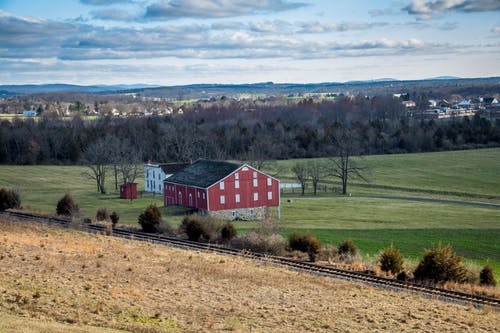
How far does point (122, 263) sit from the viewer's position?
91.6ft

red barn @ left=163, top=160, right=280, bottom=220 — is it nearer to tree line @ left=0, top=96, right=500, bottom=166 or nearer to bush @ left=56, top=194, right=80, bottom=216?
bush @ left=56, top=194, right=80, bottom=216

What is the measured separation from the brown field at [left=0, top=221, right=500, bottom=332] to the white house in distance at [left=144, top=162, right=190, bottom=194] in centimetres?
4181

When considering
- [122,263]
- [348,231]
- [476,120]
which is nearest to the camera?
[122,263]

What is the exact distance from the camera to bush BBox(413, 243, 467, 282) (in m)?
29.1

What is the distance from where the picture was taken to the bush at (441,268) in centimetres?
2912

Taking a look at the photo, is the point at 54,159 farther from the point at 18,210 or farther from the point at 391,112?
the point at 391,112

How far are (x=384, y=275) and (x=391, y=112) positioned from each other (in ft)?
520

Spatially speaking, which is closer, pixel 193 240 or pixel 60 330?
pixel 60 330

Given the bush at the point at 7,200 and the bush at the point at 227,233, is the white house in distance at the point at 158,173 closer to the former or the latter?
the bush at the point at 7,200

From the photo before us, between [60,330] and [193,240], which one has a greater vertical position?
[60,330]

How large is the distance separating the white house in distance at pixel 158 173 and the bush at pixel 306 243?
37.7 m

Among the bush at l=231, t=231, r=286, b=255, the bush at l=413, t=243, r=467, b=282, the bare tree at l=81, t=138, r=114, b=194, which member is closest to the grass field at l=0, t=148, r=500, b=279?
the bare tree at l=81, t=138, r=114, b=194

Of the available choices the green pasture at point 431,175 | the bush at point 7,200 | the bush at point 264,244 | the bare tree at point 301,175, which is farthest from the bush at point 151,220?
the green pasture at point 431,175

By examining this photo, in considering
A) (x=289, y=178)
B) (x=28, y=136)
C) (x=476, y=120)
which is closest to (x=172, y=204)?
(x=289, y=178)
